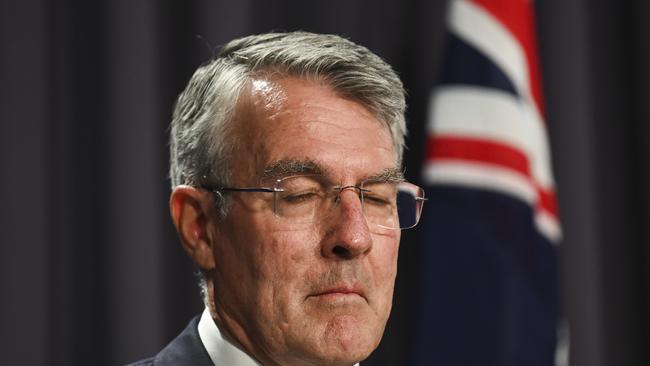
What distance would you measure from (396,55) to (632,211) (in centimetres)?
96

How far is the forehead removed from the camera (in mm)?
1309

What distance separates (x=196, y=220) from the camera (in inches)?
56.6

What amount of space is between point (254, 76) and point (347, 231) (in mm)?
319

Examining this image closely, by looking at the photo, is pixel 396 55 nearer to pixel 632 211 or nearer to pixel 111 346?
pixel 632 211

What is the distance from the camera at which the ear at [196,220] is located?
1.42m

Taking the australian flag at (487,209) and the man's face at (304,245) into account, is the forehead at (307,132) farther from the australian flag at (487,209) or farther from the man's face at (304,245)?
the australian flag at (487,209)

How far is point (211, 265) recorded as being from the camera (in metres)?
1.42

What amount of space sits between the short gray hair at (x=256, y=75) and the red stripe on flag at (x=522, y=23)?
1086 mm

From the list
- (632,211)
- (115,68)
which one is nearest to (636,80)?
(632,211)

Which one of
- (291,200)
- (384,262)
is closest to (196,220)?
(291,200)

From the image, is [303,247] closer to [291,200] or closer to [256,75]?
[291,200]

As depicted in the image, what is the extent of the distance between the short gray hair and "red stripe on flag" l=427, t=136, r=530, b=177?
95 cm

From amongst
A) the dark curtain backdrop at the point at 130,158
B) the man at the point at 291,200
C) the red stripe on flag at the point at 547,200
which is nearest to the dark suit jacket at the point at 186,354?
the man at the point at 291,200

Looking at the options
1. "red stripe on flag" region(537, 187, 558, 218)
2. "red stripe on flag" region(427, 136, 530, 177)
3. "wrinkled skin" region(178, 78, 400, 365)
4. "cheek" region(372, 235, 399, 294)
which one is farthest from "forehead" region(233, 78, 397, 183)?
"red stripe on flag" region(537, 187, 558, 218)
